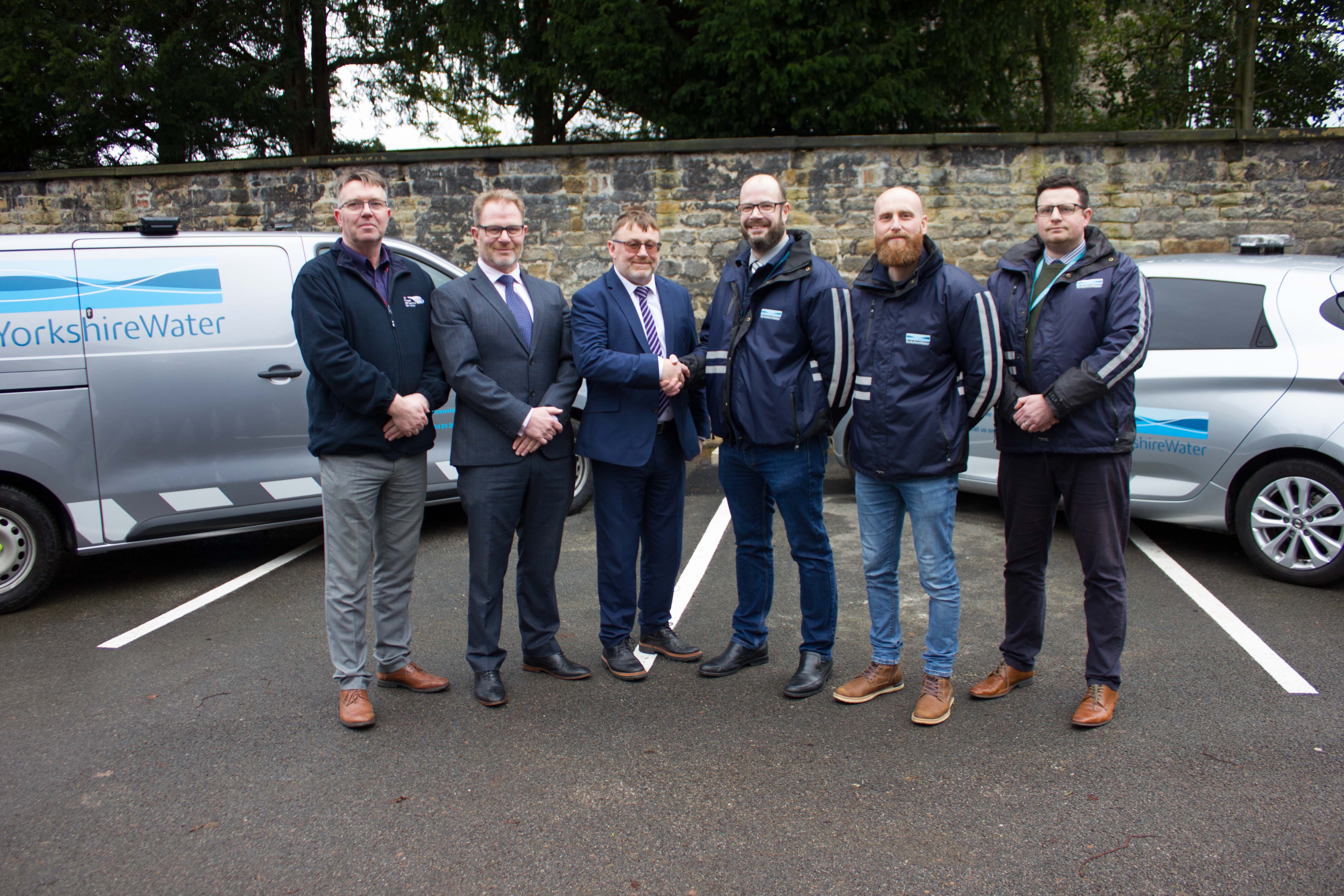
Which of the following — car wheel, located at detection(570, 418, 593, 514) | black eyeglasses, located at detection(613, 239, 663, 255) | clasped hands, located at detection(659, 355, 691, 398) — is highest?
black eyeglasses, located at detection(613, 239, 663, 255)

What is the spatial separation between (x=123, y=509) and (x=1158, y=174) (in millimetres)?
10002

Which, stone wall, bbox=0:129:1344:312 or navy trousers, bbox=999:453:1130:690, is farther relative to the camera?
stone wall, bbox=0:129:1344:312

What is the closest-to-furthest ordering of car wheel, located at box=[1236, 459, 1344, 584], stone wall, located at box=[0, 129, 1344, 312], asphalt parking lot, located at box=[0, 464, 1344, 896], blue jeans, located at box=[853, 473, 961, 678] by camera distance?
asphalt parking lot, located at box=[0, 464, 1344, 896] < blue jeans, located at box=[853, 473, 961, 678] < car wheel, located at box=[1236, 459, 1344, 584] < stone wall, located at box=[0, 129, 1344, 312]

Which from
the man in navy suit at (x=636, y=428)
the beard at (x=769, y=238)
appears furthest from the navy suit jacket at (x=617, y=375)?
the beard at (x=769, y=238)

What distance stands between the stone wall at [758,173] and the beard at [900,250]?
719 centimetres

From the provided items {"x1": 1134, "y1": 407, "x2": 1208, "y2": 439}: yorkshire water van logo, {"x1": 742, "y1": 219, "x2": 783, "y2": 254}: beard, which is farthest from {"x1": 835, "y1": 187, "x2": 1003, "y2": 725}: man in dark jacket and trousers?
{"x1": 1134, "y1": 407, "x2": 1208, "y2": 439}: yorkshire water van logo

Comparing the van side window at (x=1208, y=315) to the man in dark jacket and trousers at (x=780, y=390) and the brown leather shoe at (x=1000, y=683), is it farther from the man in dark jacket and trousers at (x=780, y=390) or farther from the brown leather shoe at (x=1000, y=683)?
the man in dark jacket and trousers at (x=780, y=390)

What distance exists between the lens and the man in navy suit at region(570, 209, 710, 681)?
12.4 feet

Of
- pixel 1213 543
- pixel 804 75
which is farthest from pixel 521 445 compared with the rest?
pixel 804 75

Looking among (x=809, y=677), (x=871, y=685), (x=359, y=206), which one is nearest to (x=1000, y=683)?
(x=871, y=685)

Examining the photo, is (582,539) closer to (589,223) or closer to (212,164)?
(589,223)

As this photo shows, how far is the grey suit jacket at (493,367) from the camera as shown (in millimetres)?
3621

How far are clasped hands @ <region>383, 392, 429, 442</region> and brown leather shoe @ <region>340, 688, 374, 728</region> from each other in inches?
37.9

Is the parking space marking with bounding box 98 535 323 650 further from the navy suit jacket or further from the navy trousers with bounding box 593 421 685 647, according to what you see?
the navy suit jacket
